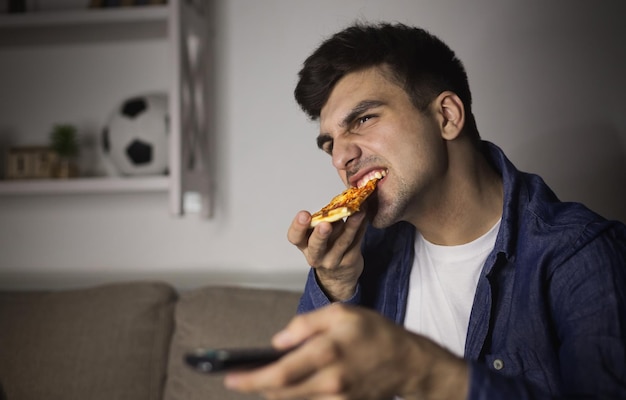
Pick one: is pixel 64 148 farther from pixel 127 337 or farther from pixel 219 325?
pixel 219 325

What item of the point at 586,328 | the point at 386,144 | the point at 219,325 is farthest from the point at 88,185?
the point at 586,328

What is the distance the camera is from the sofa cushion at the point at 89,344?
1.94 metres

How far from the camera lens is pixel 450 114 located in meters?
1.60

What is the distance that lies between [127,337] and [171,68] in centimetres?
85

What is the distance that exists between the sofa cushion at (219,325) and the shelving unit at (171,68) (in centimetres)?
31

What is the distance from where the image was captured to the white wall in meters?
2.18

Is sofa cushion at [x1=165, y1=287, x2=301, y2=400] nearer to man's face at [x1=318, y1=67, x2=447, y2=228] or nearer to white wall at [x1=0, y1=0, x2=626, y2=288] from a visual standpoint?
white wall at [x1=0, y1=0, x2=626, y2=288]

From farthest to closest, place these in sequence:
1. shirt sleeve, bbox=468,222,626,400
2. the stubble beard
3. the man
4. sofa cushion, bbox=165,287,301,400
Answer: sofa cushion, bbox=165,287,301,400
the stubble beard
the man
shirt sleeve, bbox=468,222,626,400

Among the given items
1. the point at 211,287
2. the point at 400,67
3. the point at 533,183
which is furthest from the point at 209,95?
the point at 533,183

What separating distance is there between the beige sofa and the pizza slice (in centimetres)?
59

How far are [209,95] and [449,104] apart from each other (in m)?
1.08

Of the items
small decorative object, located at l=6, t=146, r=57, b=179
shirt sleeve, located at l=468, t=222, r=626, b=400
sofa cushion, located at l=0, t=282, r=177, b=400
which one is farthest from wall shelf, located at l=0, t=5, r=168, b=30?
shirt sleeve, located at l=468, t=222, r=626, b=400

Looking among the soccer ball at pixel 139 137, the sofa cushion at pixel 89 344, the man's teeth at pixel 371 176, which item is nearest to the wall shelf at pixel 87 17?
the soccer ball at pixel 139 137

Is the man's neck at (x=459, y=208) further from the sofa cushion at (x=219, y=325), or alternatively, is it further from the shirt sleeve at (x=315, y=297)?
the sofa cushion at (x=219, y=325)
